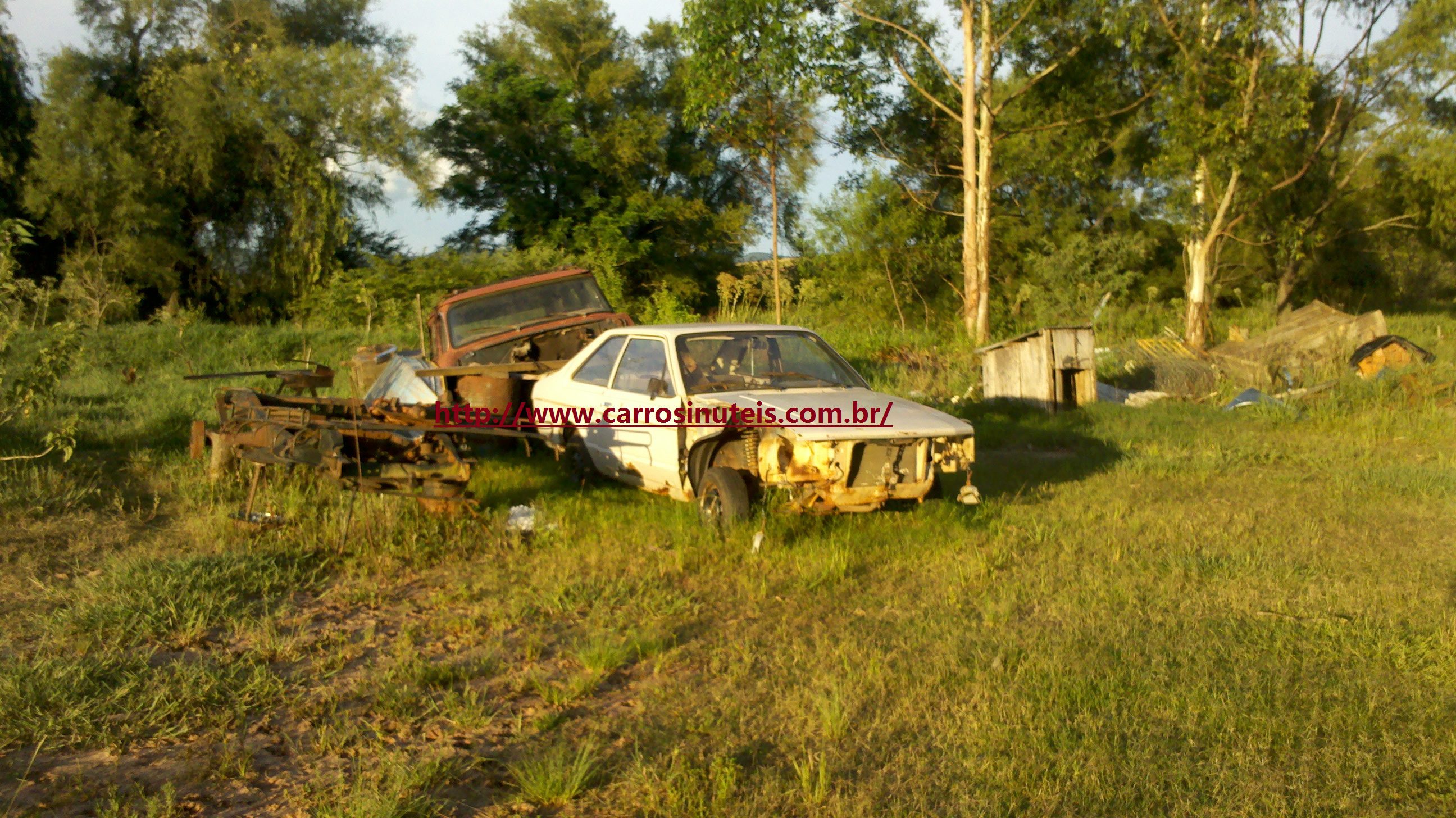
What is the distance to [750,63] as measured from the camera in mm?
20125

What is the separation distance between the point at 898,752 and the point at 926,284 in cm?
2501

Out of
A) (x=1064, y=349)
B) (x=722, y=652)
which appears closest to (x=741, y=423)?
(x=722, y=652)

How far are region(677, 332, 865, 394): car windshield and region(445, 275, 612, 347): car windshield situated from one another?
113 inches

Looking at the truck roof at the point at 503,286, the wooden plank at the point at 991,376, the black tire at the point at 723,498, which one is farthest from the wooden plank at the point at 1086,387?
the black tire at the point at 723,498

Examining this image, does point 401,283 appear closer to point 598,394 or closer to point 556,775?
point 598,394

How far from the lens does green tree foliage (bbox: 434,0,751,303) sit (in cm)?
2955

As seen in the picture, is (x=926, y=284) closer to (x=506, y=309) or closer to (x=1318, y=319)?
(x=1318, y=319)

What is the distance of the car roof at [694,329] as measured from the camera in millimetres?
7551

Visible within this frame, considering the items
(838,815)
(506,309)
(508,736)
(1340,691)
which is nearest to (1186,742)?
(1340,691)

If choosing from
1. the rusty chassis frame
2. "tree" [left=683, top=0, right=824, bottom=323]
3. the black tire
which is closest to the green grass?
the black tire

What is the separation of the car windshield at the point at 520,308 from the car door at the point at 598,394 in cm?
207

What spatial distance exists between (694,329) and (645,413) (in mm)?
704

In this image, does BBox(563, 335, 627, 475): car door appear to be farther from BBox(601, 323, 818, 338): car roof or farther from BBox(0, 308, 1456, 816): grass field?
BBox(0, 308, 1456, 816): grass field

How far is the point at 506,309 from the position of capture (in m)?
10.3
